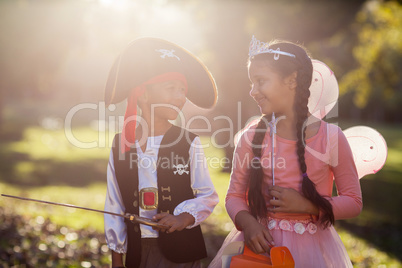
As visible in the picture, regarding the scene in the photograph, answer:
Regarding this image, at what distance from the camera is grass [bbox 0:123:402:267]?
27.7ft

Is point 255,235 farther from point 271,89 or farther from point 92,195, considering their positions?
point 92,195

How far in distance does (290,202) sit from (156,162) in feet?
3.41

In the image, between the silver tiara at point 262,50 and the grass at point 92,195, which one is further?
the grass at point 92,195

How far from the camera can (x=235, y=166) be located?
3020 mm

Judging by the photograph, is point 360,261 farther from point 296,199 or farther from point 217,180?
point 217,180

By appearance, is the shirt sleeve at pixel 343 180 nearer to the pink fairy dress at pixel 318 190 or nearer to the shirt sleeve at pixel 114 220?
the pink fairy dress at pixel 318 190

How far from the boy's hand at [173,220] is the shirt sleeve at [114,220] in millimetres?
386

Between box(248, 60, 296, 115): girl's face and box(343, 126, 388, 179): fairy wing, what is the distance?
640 millimetres

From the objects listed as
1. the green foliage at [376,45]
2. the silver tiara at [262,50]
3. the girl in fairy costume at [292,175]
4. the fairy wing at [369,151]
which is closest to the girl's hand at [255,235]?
the girl in fairy costume at [292,175]

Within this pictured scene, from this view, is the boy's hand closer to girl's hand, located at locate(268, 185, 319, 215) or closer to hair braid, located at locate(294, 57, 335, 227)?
girl's hand, located at locate(268, 185, 319, 215)

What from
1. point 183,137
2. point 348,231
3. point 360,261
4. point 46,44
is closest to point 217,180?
point 348,231

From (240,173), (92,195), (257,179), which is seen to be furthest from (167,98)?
(92,195)

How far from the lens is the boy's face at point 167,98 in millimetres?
3199

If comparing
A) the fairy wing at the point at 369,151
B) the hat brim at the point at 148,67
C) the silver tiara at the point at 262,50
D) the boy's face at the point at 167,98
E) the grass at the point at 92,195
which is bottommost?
the grass at the point at 92,195
